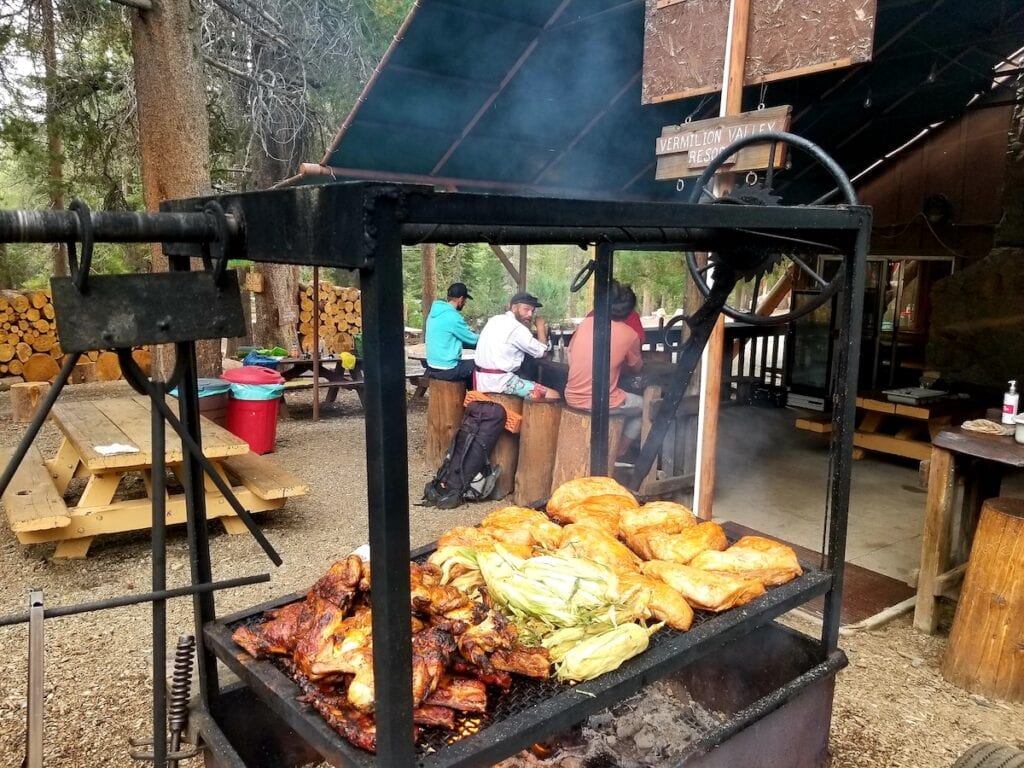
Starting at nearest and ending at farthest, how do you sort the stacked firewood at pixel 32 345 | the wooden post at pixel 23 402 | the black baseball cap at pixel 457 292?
the black baseball cap at pixel 457 292, the wooden post at pixel 23 402, the stacked firewood at pixel 32 345

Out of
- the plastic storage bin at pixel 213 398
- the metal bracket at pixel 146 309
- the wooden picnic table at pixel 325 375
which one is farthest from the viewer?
the wooden picnic table at pixel 325 375

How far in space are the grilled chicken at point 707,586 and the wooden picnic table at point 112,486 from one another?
318 cm

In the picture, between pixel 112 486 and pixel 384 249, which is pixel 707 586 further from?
pixel 112 486

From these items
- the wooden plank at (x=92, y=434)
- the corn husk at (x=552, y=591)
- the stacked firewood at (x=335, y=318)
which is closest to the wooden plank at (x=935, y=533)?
the corn husk at (x=552, y=591)

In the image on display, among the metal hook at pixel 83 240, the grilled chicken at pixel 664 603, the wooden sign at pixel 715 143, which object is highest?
the wooden sign at pixel 715 143

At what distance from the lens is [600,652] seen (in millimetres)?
1967

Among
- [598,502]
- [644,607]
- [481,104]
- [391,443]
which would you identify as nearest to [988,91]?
[481,104]

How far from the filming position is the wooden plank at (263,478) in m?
5.49

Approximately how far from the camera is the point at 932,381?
8242 mm

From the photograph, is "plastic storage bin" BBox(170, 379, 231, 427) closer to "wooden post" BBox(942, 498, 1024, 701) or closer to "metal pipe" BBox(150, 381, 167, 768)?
"metal pipe" BBox(150, 381, 167, 768)

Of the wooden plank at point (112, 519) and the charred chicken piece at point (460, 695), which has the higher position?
the charred chicken piece at point (460, 695)

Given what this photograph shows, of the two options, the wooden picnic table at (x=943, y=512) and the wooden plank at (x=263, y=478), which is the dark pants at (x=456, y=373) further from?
the wooden picnic table at (x=943, y=512)

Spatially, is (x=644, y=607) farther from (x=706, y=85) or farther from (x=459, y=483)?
(x=459, y=483)

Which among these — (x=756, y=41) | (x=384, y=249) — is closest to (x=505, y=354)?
(x=756, y=41)
